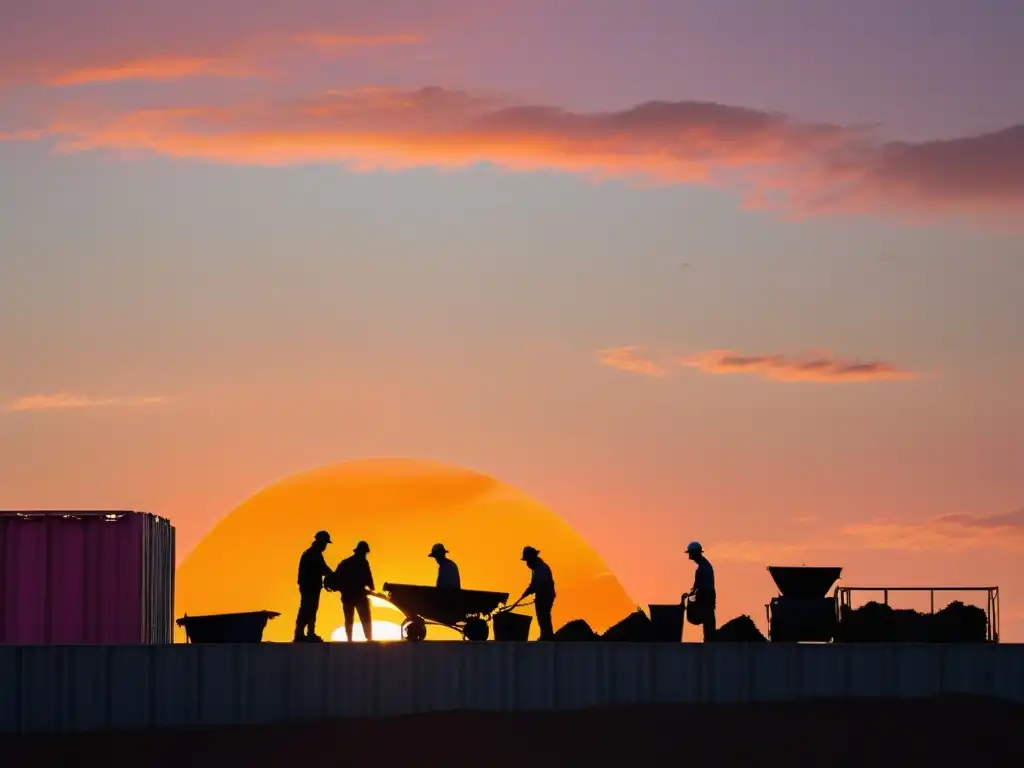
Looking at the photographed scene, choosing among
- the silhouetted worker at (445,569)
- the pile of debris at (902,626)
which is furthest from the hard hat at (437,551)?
the pile of debris at (902,626)

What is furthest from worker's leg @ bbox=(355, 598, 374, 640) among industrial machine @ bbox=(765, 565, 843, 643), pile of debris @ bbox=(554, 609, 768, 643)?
industrial machine @ bbox=(765, 565, 843, 643)

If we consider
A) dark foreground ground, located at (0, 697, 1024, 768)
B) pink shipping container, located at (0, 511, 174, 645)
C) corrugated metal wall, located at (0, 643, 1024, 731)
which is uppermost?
pink shipping container, located at (0, 511, 174, 645)

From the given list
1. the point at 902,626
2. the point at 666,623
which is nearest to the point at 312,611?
the point at 666,623

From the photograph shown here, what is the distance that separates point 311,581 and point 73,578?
476 centimetres

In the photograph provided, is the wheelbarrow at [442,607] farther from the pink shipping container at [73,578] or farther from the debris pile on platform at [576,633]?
the pink shipping container at [73,578]

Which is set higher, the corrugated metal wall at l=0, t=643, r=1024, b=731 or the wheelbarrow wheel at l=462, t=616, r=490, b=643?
the wheelbarrow wheel at l=462, t=616, r=490, b=643

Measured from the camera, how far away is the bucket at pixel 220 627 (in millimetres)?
32625

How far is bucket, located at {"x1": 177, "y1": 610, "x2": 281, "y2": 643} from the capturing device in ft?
107

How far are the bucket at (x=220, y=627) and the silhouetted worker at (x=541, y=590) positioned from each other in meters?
4.43

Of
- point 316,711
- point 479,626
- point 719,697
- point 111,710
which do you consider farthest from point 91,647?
point 719,697

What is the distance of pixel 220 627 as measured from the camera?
32.7m

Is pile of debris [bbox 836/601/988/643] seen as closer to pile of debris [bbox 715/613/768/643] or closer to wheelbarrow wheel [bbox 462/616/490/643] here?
pile of debris [bbox 715/613/768/643]

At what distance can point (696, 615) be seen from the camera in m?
33.9

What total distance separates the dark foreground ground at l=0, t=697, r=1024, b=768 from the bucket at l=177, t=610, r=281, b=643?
169cm
